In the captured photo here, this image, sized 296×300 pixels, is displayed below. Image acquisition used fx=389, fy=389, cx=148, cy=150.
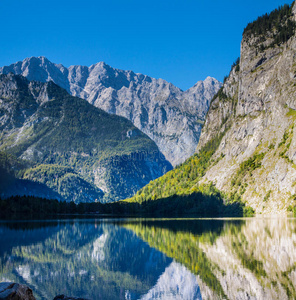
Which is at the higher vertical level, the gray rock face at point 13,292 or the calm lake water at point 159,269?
the gray rock face at point 13,292

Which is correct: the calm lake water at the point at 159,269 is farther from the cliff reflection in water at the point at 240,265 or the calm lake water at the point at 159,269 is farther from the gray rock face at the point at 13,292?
the gray rock face at the point at 13,292

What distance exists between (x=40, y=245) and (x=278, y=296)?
161 ft

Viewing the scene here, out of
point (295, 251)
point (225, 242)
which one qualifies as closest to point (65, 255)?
point (225, 242)

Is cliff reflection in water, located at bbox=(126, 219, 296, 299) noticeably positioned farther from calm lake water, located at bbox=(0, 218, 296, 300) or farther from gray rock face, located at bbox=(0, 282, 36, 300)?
gray rock face, located at bbox=(0, 282, 36, 300)

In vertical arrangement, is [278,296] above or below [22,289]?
below

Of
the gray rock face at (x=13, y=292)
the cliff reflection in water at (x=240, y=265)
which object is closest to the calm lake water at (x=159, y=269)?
the cliff reflection in water at (x=240, y=265)

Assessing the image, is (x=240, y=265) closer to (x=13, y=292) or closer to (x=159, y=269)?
(x=159, y=269)

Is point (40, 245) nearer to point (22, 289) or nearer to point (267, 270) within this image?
point (267, 270)

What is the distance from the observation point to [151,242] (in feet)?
243

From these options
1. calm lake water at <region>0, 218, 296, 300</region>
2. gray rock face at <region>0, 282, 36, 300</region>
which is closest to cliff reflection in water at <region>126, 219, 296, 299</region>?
calm lake water at <region>0, 218, 296, 300</region>

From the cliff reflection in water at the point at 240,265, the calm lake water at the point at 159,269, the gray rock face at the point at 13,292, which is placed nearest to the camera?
the gray rock face at the point at 13,292

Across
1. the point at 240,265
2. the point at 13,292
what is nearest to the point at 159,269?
the point at 240,265

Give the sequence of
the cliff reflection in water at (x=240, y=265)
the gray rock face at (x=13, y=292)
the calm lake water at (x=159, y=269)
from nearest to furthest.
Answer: the gray rock face at (x=13, y=292) < the cliff reflection in water at (x=240, y=265) < the calm lake water at (x=159, y=269)

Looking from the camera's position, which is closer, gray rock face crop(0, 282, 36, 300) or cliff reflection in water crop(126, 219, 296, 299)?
gray rock face crop(0, 282, 36, 300)
